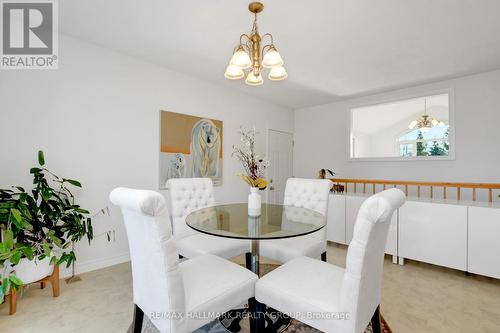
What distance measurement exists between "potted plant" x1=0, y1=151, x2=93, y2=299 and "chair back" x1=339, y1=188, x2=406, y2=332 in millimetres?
2093

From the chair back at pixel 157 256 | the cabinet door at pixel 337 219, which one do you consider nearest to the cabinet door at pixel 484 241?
the cabinet door at pixel 337 219

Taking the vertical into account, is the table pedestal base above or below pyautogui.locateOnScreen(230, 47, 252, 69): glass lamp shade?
below

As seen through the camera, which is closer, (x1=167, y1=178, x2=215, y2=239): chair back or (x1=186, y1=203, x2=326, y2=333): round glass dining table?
(x1=186, y1=203, x2=326, y2=333): round glass dining table

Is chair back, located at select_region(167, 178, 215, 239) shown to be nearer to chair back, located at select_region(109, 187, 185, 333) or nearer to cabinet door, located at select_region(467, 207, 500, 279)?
chair back, located at select_region(109, 187, 185, 333)

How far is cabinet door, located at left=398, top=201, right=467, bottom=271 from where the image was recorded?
2631 mm

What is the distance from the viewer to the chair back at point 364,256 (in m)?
1.03

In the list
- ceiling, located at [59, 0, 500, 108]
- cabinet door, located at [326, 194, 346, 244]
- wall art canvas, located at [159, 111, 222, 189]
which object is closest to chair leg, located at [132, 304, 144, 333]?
wall art canvas, located at [159, 111, 222, 189]

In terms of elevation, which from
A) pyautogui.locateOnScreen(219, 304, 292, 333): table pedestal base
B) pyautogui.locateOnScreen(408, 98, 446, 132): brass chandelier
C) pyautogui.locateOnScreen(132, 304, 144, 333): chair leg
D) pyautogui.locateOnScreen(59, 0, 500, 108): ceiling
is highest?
pyautogui.locateOnScreen(59, 0, 500, 108): ceiling

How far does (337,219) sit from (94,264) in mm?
3192

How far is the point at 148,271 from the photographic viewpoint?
120cm

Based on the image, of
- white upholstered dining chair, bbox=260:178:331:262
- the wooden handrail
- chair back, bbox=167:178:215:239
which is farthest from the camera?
the wooden handrail

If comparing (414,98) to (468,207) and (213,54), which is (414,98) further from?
(213,54)

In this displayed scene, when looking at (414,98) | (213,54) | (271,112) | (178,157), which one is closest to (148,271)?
(178,157)

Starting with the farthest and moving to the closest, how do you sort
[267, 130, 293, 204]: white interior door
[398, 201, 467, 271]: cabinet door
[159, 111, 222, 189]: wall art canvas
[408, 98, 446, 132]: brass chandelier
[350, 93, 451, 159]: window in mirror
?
[267, 130, 293, 204]: white interior door → [408, 98, 446, 132]: brass chandelier → [350, 93, 451, 159]: window in mirror → [159, 111, 222, 189]: wall art canvas → [398, 201, 467, 271]: cabinet door
